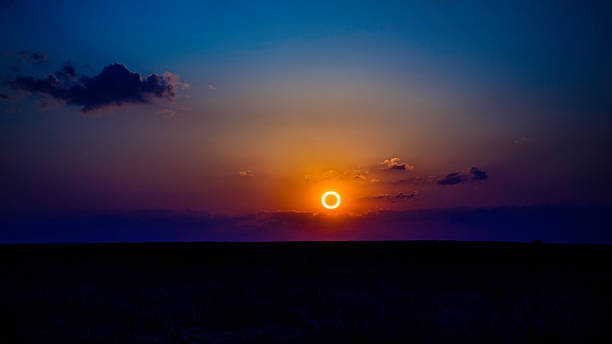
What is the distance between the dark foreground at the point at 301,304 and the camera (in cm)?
1140

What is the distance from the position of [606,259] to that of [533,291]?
22570 millimetres

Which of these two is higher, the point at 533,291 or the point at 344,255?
the point at 344,255

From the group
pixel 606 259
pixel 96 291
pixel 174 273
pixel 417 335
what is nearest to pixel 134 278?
pixel 174 273

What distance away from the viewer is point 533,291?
60.7 feet

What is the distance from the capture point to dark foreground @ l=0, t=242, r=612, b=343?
11.4 metres

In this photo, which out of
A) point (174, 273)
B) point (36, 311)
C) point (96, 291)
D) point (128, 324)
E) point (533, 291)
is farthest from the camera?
point (174, 273)

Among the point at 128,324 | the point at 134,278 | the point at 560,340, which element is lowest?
the point at 560,340

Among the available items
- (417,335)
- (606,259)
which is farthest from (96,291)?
(606,259)

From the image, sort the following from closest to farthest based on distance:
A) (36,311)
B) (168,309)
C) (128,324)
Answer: (128,324)
(36,311)
(168,309)

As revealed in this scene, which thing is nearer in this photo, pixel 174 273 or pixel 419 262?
pixel 174 273

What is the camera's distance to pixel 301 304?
15.5 m

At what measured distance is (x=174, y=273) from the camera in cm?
2311

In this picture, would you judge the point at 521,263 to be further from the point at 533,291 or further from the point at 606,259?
the point at 533,291

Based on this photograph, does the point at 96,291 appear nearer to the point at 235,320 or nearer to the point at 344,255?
the point at 235,320
